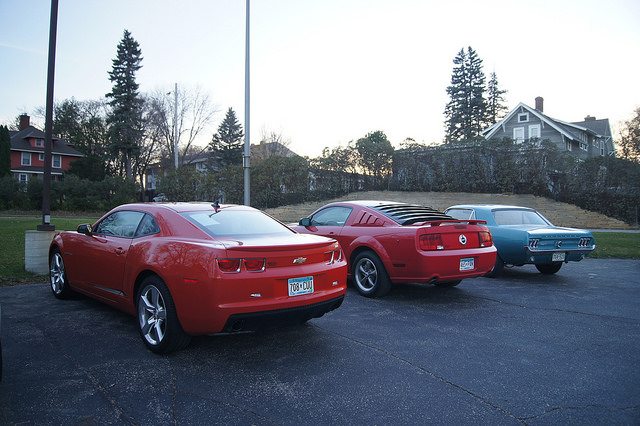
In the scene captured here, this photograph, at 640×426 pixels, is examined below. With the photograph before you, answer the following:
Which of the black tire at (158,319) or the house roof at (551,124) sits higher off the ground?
the house roof at (551,124)

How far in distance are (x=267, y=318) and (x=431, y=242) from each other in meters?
3.14

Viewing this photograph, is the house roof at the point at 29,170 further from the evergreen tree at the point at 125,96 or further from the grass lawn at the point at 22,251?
the grass lawn at the point at 22,251

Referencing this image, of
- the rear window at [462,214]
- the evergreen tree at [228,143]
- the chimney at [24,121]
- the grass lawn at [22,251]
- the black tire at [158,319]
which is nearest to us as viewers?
the black tire at [158,319]

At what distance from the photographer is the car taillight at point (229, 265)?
12.6 ft

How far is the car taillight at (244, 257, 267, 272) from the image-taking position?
3920 millimetres

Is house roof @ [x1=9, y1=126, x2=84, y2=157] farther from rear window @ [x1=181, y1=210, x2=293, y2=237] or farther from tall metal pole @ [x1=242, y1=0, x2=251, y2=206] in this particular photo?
rear window @ [x1=181, y1=210, x2=293, y2=237]

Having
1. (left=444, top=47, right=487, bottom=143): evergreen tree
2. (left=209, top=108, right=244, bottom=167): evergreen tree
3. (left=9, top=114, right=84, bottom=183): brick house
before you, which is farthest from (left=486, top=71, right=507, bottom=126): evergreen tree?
(left=9, top=114, right=84, bottom=183): brick house

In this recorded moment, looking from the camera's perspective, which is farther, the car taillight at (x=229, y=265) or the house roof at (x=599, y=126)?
the house roof at (x=599, y=126)

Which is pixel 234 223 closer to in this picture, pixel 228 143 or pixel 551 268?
pixel 551 268

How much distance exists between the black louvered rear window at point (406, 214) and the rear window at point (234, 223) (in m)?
2.22

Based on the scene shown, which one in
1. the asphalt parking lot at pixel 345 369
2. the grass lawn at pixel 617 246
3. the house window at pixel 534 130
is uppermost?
the house window at pixel 534 130

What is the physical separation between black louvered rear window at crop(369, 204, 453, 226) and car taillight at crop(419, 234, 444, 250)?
39 centimetres

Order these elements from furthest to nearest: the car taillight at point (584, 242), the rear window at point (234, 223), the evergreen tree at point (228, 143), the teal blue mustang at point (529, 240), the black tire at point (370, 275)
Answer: the evergreen tree at point (228, 143) < the car taillight at point (584, 242) < the teal blue mustang at point (529, 240) < the black tire at point (370, 275) < the rear window at point (234, 223)

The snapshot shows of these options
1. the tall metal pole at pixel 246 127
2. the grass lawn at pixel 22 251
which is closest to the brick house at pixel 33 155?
the grass lawn at pixel 22 251
